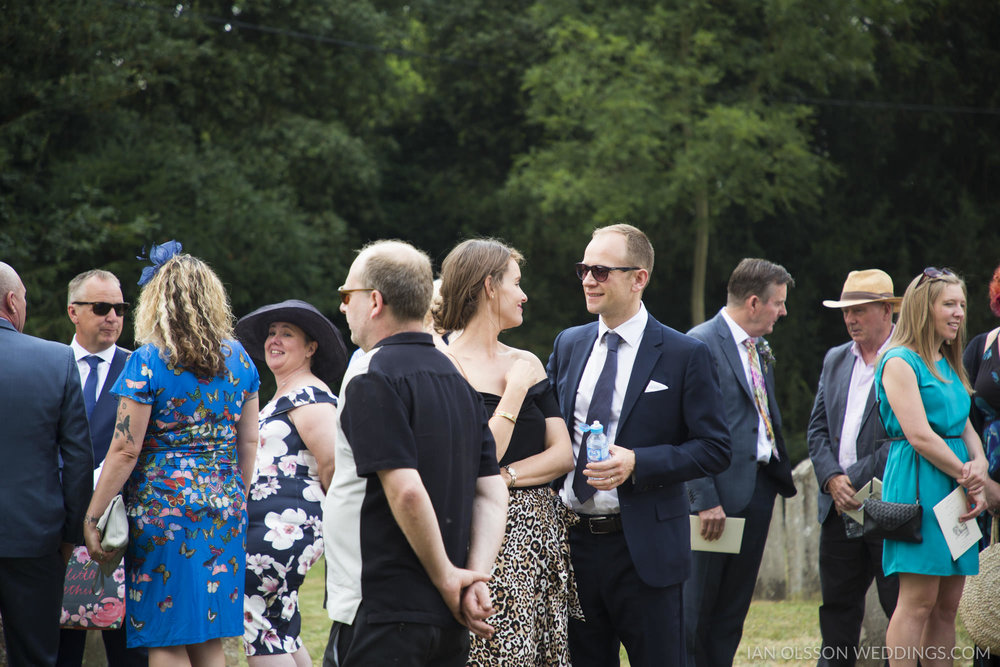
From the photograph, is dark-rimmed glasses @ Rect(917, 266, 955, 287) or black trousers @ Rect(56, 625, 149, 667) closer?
black trousers @ Rect(56, 625, 149, 667)

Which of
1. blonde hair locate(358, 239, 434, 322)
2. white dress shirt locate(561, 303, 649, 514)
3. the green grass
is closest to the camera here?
blonde hair locate(358, 239, 434, 322)

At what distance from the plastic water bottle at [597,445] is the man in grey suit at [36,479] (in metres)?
2.09

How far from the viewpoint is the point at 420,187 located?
86.5ft

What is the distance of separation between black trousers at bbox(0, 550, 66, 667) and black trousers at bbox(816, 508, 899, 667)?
3840 mm

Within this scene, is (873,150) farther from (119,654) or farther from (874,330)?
(119,654)

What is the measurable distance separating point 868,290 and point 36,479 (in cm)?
433

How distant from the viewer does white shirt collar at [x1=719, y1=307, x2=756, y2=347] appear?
5488 mm

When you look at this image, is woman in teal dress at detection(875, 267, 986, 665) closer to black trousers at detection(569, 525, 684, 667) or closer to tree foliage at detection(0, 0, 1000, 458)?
black trousers at detection(569, 525, 684, 667)

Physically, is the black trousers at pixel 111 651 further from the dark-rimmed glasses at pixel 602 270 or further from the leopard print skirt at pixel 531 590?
the dark-rimmed glasses at pixel 602 270

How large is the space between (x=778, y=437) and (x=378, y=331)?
3.16 metres

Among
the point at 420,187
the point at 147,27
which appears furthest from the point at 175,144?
the point at 420,187

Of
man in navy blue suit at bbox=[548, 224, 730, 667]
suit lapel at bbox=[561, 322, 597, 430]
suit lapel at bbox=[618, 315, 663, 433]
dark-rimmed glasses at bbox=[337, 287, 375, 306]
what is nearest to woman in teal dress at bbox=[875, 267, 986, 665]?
man in navy blue suit at bbox=[548, 224, 730, 667]

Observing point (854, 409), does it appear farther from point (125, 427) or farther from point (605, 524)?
point (125, 427)

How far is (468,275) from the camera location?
12.4ft
